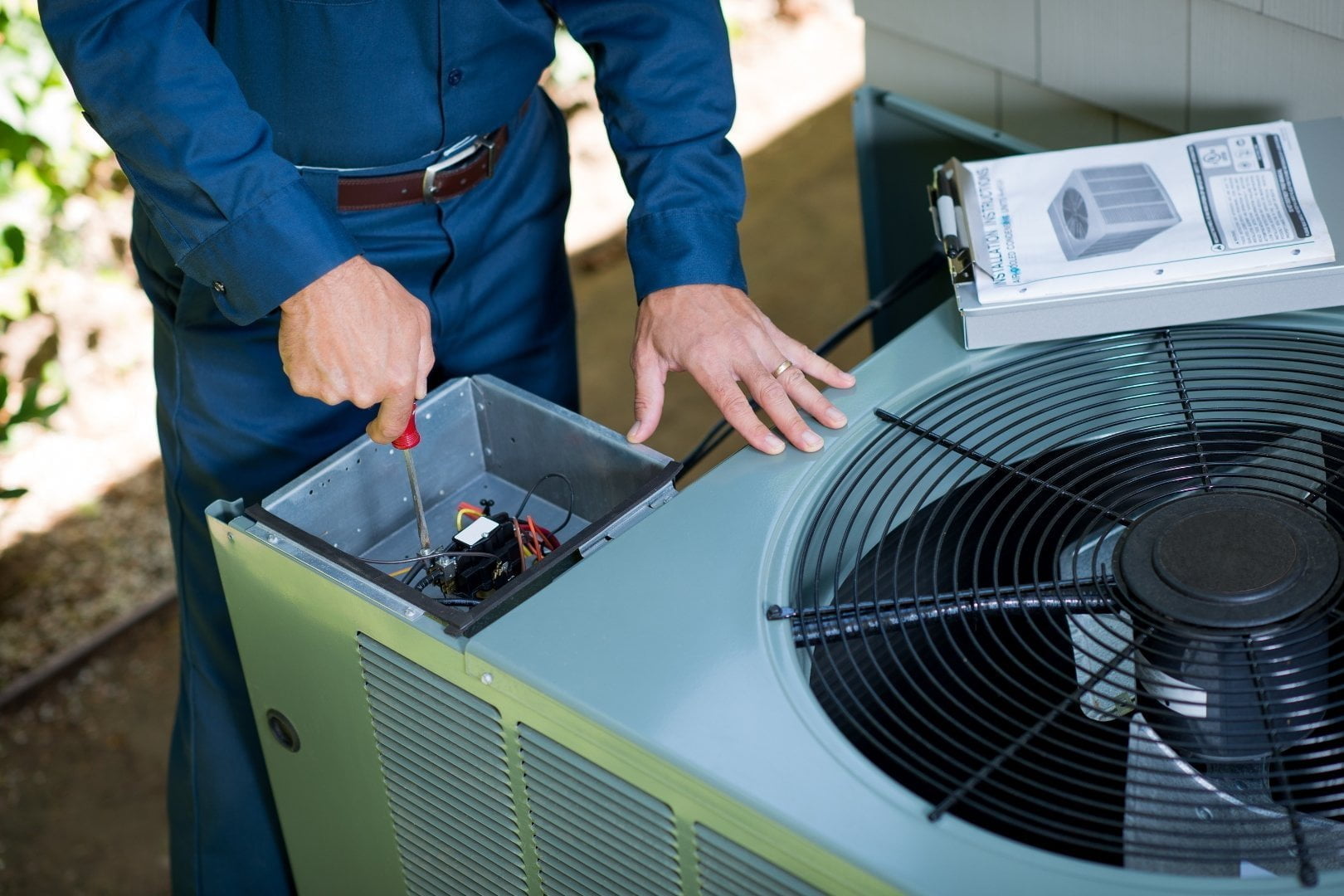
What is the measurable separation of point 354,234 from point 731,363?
460 mm

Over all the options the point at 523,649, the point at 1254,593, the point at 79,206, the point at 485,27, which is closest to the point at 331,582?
the point at 523,649

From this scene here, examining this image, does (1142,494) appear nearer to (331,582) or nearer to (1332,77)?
(1332,77)

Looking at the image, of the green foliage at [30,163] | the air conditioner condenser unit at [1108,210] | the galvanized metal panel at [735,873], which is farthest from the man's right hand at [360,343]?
the green foliage at [30,163]

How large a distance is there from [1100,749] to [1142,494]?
28 cm

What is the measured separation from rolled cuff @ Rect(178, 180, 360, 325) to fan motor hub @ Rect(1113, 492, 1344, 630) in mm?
749

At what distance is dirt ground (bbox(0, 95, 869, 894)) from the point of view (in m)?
2.35

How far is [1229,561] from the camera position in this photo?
3.84ft

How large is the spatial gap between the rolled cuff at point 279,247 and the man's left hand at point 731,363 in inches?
12.4

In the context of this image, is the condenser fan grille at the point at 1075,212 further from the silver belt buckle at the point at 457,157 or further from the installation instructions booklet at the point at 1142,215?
the silver belt buckle at the point at 457,157

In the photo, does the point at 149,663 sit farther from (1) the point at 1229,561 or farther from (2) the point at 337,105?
(1) the point at 1229,561

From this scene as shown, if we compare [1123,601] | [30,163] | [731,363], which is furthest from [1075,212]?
[30,163]

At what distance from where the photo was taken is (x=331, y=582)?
4.23ft

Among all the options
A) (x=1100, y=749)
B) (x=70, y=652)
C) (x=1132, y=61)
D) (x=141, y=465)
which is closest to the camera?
(x=1100, y=749)

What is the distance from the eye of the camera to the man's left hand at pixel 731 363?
138 cm
